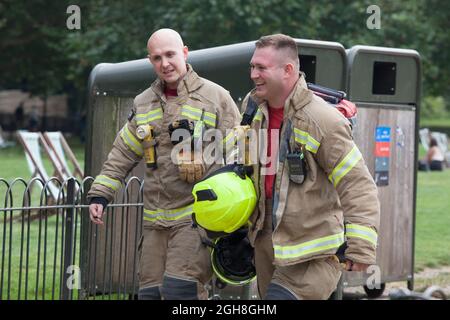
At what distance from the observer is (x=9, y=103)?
6047cm

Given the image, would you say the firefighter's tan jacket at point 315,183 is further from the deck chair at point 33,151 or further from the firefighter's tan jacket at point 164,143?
the deck chair at point 33,151

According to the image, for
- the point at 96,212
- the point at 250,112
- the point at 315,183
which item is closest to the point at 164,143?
the point at 96,212

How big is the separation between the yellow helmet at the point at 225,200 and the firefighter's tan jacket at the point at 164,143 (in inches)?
26.5

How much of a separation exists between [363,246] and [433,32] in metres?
30.4

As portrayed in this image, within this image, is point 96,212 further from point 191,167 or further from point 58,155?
point 58,155

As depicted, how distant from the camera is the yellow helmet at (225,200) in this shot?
5.00m

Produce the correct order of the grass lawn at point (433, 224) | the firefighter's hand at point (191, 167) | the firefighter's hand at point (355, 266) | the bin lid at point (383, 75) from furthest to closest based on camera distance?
1. the grass lawn at point (433, 224)
2. the bin lid at point (383, 75)
3. the firefighter's hand at point (191, 167)
4. the firefighter's hand at point (355, 266)

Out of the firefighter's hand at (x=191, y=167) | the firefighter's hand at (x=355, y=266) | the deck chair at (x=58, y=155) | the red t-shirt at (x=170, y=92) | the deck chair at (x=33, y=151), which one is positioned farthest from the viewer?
the deck chair at (x=58, y=155)

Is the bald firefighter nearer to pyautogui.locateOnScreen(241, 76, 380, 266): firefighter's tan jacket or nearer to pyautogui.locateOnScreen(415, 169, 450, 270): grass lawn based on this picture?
pyautogui.locateOnScreen(241, 76, 380, 266): firefighter's tan jacket

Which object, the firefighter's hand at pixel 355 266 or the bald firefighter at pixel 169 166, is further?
the bald firefighter at pixel 169 166

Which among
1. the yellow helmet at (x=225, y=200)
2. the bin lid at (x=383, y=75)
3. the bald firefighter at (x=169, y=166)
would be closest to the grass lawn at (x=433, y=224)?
the bin lid at (x=383, y=75)

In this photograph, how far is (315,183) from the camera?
486 centimetres

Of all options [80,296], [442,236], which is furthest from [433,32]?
[80,296]

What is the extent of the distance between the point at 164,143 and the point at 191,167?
24 cm
